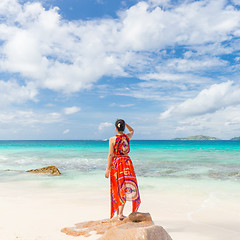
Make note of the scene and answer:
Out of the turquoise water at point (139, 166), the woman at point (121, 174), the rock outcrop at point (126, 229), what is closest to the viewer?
the rock outcrop at point (126, 229)

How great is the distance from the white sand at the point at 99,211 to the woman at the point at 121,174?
957 mm

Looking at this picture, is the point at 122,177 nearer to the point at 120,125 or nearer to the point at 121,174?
the point at 121,174

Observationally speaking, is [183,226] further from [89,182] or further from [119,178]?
[89,182]

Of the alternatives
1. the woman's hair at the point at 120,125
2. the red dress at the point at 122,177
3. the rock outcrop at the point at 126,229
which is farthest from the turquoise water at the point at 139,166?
the woman's hair at the point at 120,125

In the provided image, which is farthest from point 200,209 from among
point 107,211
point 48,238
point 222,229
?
point 48,238

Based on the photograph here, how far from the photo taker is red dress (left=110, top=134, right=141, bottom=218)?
4473 mm

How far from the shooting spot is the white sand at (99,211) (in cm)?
452

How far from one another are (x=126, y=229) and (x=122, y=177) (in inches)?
54.3

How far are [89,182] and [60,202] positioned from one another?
12.7 ft

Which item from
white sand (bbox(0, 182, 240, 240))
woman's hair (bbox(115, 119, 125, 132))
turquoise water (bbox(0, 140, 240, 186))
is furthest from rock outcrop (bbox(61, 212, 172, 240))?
turquoise water (bbox(0, 140, 240, 186))

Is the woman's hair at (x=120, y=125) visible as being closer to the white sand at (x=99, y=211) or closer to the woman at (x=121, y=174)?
the woman at (x=121, y=174)

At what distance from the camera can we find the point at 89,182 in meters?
10.7

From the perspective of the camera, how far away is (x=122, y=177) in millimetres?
4477

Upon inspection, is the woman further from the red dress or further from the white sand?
the white sand
